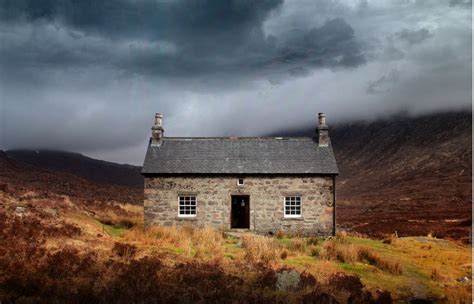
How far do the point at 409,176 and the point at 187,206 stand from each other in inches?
3552

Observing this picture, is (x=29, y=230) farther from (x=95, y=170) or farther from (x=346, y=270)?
(x=95, y=170)

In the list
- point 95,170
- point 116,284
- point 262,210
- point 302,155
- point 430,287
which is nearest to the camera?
A: point 116,284

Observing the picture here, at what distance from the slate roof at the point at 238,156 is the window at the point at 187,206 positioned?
6.07 ft

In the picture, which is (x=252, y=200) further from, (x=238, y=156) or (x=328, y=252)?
(x=328, y=252)

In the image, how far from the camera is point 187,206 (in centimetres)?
2800

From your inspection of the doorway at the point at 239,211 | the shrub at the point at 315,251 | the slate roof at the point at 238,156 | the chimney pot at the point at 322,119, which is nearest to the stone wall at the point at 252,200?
the slate roof at the point at 238,156

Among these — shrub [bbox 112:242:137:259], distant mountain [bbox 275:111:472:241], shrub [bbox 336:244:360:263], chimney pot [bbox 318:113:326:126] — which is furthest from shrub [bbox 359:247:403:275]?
distant mountain [bbox 275:111:472:241]

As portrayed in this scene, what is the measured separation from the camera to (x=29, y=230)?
1792cm

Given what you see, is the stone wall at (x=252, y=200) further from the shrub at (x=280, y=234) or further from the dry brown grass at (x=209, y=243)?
the dry brown grass at (x=209, y=243)

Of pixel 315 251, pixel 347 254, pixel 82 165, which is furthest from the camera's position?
pixel 82 165

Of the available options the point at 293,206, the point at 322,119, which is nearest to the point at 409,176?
the point at 322,119

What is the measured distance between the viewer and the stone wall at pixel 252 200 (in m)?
27.7

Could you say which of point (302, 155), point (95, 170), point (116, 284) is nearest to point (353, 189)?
point (95, 170)

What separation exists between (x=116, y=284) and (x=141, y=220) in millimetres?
18347
